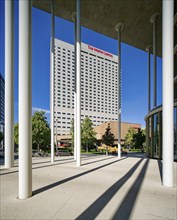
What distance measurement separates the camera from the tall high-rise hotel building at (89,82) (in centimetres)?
12194

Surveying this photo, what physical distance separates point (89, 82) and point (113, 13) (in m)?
114

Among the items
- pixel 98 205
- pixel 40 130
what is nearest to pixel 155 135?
pixel 40 130

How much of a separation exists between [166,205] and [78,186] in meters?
3.32

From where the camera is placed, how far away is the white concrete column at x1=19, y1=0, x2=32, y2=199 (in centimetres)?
581

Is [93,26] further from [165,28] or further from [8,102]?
[165,28]

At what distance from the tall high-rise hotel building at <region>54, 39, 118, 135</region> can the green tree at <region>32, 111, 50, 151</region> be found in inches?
3202

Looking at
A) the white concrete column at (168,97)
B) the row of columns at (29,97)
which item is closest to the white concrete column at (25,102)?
the row of columns at (29,97)

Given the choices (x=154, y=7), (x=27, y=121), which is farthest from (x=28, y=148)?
(x=154, y=7)

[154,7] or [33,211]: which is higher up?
[154,7]

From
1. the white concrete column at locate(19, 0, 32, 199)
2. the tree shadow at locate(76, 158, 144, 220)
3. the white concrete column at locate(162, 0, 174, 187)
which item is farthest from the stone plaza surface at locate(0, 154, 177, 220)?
the white concrete column at locate(162, 0, 174, 187)

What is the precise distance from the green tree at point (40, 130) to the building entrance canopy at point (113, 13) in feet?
51.8

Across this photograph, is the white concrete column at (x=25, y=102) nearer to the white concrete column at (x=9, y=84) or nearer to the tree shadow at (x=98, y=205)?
the tree shadow at (x=98, y=205)

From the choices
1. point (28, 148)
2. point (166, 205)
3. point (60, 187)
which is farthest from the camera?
point (60, 187)

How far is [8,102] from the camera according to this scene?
12.7 meters
